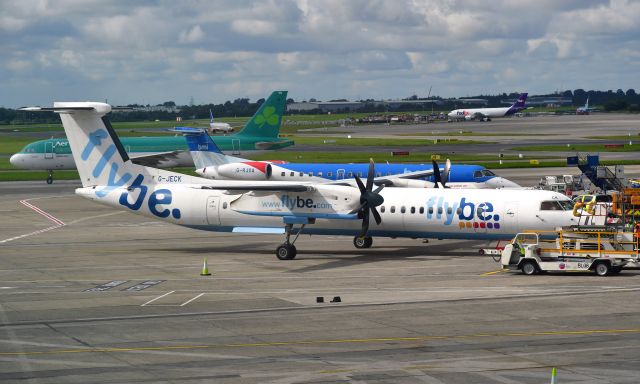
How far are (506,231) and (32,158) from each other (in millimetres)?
55351

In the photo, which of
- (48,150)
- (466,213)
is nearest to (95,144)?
(466,213)

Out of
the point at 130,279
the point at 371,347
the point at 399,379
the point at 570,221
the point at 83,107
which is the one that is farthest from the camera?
the point at 83,107

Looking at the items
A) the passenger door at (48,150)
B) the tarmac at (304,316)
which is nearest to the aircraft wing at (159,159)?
the passenger door at (48,150)

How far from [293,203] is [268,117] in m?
39.7

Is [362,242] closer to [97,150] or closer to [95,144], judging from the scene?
[97,150]

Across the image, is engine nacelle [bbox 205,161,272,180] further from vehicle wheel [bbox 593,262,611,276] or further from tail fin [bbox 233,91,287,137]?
vehicle wheel [bbox 593,262,611,276]

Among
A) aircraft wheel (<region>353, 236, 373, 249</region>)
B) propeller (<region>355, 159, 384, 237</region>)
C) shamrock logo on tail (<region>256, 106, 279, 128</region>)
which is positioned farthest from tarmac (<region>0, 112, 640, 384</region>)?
shamrock logo on tail (<region>256, 106, 279, 128</region>)

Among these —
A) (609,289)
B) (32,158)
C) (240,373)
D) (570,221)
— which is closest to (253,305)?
(240,373)

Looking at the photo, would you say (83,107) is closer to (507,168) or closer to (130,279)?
(130,279)

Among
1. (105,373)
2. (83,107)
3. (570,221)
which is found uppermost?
(83,107)

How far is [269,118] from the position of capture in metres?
79.6

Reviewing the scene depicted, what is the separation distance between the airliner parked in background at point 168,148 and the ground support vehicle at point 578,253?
150 ft

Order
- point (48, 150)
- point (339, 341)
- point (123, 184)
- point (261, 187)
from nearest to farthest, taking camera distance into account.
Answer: point (339, 341) < point (261, 187) < point (123, 184) < point (48, 150)

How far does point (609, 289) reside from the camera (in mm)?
31047
